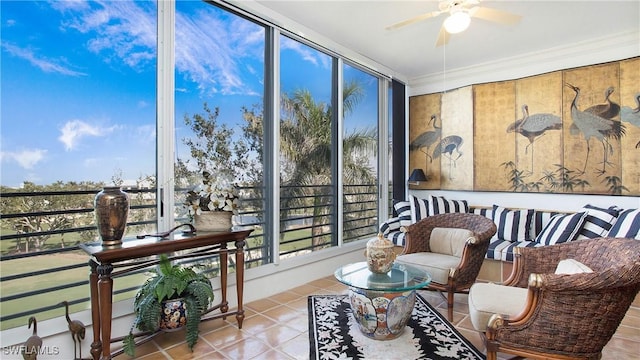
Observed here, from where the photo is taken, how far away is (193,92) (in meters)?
2.85

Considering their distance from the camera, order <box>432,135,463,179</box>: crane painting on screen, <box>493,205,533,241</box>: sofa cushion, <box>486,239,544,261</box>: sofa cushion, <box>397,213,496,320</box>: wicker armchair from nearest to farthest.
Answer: <box>397,213,496,320</box>: wicker armchair → <box>486,239,544,261</box>: sofa cushion → <box>493,205,533,241</box>: sofa cushion → <box>432,135,463,179</box>: crane painting on screen

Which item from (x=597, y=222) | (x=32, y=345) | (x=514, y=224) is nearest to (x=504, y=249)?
(x=514, y=224)

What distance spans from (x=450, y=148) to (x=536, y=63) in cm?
146

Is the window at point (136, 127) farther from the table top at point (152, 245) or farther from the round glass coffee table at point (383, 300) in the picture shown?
the round glass coffee table at point (383, 300)

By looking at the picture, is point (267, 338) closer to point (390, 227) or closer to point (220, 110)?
point (220, 110)

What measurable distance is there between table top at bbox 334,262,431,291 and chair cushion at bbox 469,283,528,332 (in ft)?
1.14

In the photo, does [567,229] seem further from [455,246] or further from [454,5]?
[454,5]

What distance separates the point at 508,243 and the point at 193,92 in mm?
3661

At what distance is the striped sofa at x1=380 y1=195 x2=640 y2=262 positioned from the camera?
3152 mm

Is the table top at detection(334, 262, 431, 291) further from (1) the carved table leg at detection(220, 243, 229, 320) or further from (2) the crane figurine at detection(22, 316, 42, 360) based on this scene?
(2) the crane figurine at detection(22, 316, 42, 360)

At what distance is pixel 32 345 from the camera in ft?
6.02

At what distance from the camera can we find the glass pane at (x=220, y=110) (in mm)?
2756

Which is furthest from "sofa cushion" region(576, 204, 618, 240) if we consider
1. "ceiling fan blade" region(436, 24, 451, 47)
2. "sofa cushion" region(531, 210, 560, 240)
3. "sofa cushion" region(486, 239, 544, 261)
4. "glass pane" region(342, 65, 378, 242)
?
"glass pane" region(342, 65, 378, 242)

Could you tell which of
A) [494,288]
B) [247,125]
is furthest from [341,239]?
[494,288]
